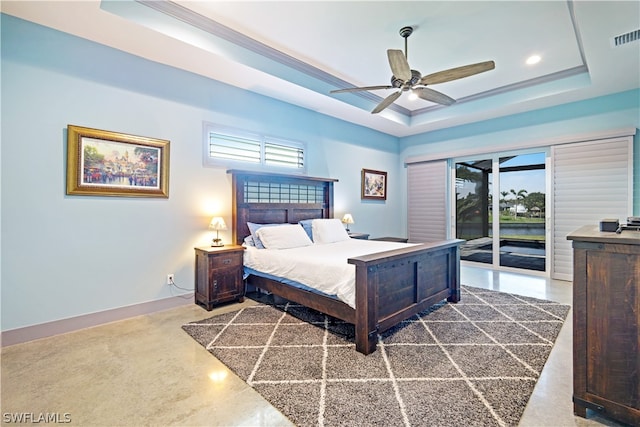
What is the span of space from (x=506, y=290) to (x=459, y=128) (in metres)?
3.31

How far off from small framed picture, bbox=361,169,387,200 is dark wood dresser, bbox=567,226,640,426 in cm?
444

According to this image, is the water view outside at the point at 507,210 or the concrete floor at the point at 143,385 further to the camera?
the water view outside at the point at 507,210

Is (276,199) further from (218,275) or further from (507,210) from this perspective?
(507,210)

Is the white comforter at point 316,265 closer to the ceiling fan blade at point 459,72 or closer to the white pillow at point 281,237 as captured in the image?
the white pillow at point 281,237

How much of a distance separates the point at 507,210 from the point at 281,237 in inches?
169

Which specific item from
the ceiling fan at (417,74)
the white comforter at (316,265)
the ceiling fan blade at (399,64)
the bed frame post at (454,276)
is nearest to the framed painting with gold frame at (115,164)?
the white comforter at (316,265)

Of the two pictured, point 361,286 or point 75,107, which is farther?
point 75,107

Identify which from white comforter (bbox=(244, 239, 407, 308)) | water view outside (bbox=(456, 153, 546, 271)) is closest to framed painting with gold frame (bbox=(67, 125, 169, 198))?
white comforter (bbox=(244, 239, 407, 308))

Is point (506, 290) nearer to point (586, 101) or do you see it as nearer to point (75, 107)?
point (586, 101)

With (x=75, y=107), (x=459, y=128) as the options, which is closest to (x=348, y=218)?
(x=459, y=128)

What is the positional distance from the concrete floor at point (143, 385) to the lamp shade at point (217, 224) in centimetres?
124

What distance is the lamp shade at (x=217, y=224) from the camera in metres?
3.61

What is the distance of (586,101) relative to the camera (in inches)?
176

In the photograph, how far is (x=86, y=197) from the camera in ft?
9.56
